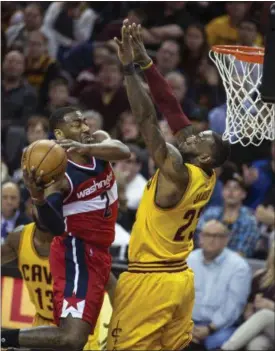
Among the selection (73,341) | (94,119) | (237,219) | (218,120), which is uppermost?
(218,120)

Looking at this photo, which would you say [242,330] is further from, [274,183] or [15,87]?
[15,87]

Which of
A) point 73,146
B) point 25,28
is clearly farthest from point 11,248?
point 25,28

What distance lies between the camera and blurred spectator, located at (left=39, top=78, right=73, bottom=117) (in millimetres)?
14438

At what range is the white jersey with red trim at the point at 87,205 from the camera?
333 inches

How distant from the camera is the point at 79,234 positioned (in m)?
8.49

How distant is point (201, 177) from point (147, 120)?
60 cm

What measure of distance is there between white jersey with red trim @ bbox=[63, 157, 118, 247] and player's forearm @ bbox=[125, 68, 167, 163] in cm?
65

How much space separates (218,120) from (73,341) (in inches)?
203

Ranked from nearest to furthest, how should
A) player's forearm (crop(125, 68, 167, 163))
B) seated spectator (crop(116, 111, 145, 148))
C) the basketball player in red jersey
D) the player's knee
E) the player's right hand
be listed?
1. the player's right hand
2. player's forearm (crop(125, 68, 167, 163))
3. the player's knee
4. the basketball player in red jersey
5. seated spectator (crop(116, 111, 145, 148))

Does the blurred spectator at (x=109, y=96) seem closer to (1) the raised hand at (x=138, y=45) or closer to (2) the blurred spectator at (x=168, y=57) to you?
(2) the blurred spectator at (x=168, y=57)

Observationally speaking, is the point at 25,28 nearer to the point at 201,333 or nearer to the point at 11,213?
the point at 11,213

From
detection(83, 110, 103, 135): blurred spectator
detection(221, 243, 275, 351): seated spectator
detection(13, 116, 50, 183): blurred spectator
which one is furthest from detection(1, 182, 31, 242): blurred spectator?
detection(221, 243, 275, 351): seated spectator

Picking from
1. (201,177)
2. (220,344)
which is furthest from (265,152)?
(201,177)

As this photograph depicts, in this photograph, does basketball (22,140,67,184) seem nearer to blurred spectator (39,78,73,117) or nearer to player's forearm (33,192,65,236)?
player's forearm (33,192,65,236)
